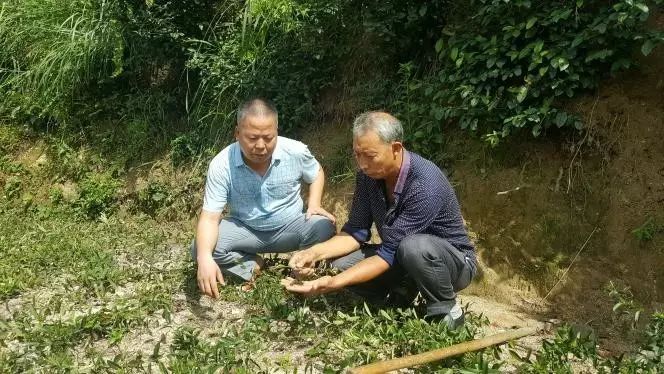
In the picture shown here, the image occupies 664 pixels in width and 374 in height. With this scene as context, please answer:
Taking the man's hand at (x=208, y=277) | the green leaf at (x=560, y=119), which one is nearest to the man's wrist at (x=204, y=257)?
the man's hand at (x=208, y=277)

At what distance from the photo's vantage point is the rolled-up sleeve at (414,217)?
332 cm

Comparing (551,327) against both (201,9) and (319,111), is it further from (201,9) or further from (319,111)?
(201,9)

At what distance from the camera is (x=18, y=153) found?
7.18 m

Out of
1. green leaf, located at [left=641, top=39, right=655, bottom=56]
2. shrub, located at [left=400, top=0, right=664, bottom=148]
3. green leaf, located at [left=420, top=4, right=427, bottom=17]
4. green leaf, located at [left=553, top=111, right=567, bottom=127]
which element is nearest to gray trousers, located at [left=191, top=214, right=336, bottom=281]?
shrub, located at [left=400, top=0, right=664, bottom=148]

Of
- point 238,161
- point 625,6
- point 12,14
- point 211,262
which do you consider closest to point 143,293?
point 211,262

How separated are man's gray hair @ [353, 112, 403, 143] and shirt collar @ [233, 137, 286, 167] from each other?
99 centimetres

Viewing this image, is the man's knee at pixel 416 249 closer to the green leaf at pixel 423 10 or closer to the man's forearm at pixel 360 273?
the man's forearm at pixel 360 273

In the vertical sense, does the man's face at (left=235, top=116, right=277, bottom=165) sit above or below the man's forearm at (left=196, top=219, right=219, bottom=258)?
above

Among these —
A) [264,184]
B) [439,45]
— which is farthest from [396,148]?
[439,45]

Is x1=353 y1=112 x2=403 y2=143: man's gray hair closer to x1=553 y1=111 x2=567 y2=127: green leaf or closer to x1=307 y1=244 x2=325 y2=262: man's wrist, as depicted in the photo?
x1=307 y1=244 x2=325 y2=262: man's wrist

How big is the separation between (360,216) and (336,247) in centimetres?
24

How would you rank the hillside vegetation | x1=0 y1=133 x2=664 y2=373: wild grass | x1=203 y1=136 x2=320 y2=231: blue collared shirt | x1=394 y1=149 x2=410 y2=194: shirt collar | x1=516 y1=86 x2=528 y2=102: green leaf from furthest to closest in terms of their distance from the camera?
x1=516 y1=86 x2=528 y2=102: green leaf
x1=203 y1=136 x2=320 y2=231: blue collared shirt
the hillside vegetation
x1=394 y1=149 x2=410 y2=194: shirt collar
x1=0 y1=133 x2=664 y2=373: wild grass

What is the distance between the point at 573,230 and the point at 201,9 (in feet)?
14.4

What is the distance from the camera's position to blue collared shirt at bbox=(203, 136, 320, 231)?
4.03 meters
